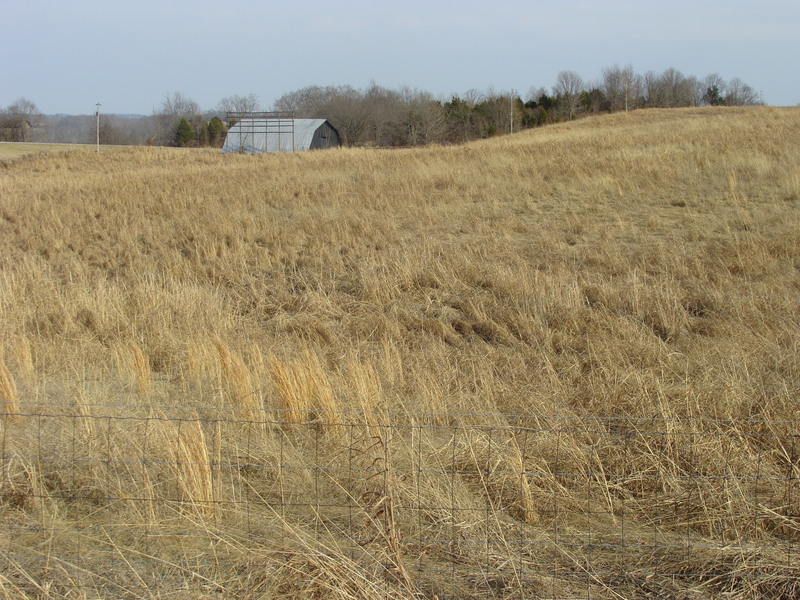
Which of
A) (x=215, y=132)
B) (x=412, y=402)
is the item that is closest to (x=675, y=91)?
(x=215, y=132)

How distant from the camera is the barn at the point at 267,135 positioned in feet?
152

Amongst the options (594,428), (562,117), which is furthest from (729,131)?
(562,117)

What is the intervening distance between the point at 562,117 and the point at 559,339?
59627mm

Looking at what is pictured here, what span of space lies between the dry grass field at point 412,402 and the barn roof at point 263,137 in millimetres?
34023

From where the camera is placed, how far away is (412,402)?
18.4 feet

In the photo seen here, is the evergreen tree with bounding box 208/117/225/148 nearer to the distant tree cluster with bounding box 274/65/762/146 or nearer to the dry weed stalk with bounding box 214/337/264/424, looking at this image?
the distant tree cluster with bounding box 274/65/762/146

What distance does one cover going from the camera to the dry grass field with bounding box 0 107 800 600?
3.46 m

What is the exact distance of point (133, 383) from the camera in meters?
5.98

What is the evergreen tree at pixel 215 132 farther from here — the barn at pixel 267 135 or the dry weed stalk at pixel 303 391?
the dry weed stalk at pixel 303 391

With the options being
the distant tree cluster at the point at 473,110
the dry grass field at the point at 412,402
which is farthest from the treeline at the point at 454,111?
the dry grass field at the point at 412,402

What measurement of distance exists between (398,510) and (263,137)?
154 ft

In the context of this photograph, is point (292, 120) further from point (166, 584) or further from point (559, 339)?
point (166, 584)

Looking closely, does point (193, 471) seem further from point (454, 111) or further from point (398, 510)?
point (454, 111)

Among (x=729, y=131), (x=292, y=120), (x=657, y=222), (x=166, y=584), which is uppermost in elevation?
(x=292, y=120)
